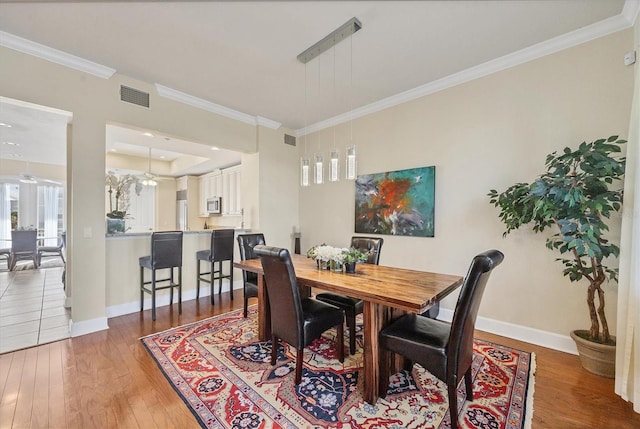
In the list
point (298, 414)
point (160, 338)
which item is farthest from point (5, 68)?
point (298, 414)

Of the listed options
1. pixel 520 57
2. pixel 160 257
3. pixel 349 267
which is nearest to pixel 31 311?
pixel 160 257

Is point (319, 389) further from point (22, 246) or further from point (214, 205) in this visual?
point (22, 246)

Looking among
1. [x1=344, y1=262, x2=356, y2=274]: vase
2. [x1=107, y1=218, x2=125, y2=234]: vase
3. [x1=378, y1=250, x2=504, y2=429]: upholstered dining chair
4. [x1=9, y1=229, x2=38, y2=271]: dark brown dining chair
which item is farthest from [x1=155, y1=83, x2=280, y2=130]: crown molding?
[x1=9, y1=229, x2=38, y2=271]: dark brown dining chair

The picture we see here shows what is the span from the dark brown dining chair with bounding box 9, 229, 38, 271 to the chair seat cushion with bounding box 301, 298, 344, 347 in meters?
7.54

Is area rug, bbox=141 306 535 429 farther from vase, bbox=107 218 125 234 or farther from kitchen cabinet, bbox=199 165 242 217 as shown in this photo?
kitchen cabinet, bbox=199 165 242 217

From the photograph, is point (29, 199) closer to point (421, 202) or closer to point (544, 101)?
point (421, 202)

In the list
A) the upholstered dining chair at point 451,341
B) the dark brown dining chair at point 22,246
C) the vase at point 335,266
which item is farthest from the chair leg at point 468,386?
the dark brown dining chair at point 22,246

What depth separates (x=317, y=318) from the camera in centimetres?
213

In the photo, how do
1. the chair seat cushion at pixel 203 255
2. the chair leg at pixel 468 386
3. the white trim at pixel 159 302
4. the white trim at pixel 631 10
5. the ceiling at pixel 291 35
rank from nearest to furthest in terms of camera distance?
the chair leg at pixel 468 386, the white trim at pixel 631 10, the ceiling at pixel 291 35, the white trim at pixel 159 302, the chair seat cushion at pixel 203 255

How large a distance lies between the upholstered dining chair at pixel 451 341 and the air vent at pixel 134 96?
12.5 ft

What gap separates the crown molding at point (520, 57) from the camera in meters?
2.34

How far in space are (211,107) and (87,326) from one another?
10.5ft

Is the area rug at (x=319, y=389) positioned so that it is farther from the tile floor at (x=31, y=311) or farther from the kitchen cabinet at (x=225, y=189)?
the kitchen cabinet at (x=225, y=189)

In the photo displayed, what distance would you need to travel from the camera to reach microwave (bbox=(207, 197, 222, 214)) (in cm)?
695
